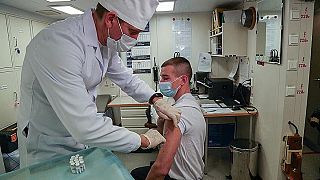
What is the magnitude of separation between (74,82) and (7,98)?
8.65 ft

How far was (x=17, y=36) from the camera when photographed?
10.3ft

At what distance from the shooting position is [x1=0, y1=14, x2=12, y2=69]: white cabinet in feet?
9.24

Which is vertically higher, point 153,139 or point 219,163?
point 153,139

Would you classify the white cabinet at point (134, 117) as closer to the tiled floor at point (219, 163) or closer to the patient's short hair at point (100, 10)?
the tiled floor at point (219, 163)

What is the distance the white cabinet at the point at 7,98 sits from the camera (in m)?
2.83

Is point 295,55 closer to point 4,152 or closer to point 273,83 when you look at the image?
point 273,83

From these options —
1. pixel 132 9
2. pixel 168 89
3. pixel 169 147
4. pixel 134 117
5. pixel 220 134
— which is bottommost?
pixel 220 134

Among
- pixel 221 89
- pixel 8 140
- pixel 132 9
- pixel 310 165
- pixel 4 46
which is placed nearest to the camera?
pixel 132 9

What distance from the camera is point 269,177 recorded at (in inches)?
102

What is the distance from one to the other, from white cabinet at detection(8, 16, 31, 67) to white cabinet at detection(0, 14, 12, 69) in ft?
0.27

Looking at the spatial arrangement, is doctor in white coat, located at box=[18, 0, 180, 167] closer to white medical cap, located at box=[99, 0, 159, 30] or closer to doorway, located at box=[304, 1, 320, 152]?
white medical cap, located at box=[99, 0, 159, 30]

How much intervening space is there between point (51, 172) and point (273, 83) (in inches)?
88.9

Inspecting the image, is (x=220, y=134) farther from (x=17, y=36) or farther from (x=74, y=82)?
(x=17, y=36)

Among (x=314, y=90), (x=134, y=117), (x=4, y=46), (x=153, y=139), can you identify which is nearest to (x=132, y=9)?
(x=153, y=139)
